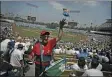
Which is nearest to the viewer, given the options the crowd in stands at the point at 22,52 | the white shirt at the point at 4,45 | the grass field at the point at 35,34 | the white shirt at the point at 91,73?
the white shirt at the point at 91,73

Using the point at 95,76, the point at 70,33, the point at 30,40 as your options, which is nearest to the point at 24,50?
the point at 30,40

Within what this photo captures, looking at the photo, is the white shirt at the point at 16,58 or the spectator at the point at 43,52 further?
the white shirt at the point at 16,58

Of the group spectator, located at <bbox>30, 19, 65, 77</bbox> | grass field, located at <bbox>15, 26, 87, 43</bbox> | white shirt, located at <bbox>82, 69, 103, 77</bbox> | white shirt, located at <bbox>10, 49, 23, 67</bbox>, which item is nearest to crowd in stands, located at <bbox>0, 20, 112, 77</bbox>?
white shirt, located at <bbox>10, 49, 23, 67</bbox>

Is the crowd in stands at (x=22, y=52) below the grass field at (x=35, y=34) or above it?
below

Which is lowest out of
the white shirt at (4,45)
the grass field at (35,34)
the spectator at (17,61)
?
the spectator at (17,61)

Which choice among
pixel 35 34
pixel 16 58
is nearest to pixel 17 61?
pixel 16 58

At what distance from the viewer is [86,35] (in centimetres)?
714

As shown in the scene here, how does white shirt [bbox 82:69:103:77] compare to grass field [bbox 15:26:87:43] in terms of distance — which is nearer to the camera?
white shirt [bbox 82:69:103:77]

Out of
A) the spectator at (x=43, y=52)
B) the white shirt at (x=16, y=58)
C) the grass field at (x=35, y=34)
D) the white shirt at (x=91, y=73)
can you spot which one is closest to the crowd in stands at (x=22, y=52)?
the white shirt at (x=16, y=58)

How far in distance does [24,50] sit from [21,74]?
60 centimetres

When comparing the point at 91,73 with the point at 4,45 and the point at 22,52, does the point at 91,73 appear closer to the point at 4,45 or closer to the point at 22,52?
the point at 22,52

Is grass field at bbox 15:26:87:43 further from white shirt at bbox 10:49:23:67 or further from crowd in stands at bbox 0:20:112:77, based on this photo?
white shirt at bbox 10:49:23:67

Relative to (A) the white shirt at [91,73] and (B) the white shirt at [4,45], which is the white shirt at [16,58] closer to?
(B) the white shirt at [4,45]

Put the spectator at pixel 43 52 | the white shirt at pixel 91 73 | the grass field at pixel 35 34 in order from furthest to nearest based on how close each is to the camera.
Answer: the grass field at pixel 35 34, the spectator at pixel 43 52, the white shirt at pixel 91 73
